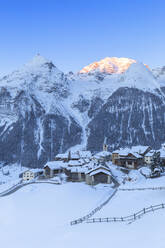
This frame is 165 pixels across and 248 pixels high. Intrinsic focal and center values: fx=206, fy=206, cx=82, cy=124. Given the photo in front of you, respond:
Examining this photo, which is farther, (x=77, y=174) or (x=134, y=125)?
(x=134, y=125)

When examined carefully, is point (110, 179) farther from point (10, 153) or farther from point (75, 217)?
point (10, 153)

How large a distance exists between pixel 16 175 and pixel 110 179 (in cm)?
8212

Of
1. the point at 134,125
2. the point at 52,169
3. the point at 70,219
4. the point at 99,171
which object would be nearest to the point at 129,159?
the point at 99,171

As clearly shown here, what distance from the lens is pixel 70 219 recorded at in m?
36.2

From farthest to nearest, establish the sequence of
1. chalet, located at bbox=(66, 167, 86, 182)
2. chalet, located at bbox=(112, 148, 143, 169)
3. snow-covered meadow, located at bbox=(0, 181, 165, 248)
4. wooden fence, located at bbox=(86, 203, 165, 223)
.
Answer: chalet, located at bbox=(112, 148, 143, 169) < chalet, located at bbox=(66, 167, 86, 182) < wooden fence, located at bbox=(86, 203, 165, 223) < snow-covered meadow, located at bbox=(0, 181, 165, 248)

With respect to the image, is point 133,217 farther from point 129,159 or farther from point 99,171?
point 129,159

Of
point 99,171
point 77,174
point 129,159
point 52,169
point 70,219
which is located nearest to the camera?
point 70,219

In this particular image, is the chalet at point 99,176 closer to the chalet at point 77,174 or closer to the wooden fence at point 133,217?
the chalet at point 77,174

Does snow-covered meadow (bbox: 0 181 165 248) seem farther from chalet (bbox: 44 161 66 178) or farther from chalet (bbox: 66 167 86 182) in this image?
chalet (bbox: 44 161 66 178)

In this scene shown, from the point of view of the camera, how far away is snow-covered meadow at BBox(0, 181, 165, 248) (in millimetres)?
21797

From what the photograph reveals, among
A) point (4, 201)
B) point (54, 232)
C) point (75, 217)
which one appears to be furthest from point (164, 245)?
point (4, 201)

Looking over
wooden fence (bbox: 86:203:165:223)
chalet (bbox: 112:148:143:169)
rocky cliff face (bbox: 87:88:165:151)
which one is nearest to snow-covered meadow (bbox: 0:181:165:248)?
wooden fence (bbox: 86:203:165:223)

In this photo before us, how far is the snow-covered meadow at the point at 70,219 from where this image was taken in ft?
71.5

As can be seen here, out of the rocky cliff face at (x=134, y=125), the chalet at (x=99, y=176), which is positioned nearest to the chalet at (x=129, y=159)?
the chalet at (x=99, y=176)
